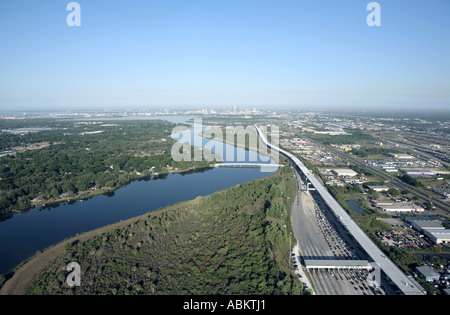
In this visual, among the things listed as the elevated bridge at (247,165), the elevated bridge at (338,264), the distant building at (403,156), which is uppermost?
the distant building at (403,156)

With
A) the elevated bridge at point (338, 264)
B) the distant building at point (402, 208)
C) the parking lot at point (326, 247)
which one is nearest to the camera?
the parking lot at point (326, 247)

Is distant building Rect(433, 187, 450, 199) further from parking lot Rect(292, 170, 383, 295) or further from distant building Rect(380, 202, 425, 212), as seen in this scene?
parking lot Rect(292, 170, 383, 295)

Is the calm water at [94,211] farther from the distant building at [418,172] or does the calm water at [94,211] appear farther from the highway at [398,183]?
the distant building at [418,172]

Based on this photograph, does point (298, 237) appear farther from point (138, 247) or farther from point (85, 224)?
point (85, 224)

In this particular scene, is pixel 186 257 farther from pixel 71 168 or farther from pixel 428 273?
pixel 71 168

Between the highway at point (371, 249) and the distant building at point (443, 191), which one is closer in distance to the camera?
the highway at point (371, 249)

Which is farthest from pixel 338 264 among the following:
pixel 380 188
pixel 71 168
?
pixel 71 168

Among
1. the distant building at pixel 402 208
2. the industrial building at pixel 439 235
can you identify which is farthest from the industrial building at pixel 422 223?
the distant building at pixel 402 208
